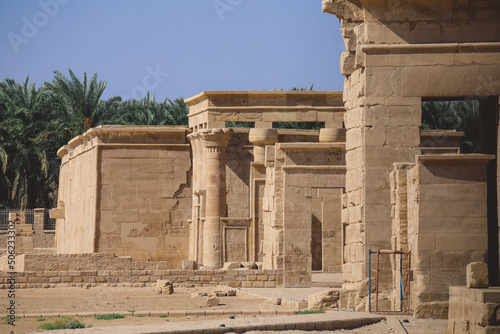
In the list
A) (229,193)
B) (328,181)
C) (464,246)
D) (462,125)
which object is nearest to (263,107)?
(229,193)

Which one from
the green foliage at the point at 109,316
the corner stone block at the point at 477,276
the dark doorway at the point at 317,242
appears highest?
the dark doorway at the point at 317,242

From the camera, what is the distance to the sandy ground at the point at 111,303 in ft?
47.9

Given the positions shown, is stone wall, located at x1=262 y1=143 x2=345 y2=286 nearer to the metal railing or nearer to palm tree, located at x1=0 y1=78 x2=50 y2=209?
palm tree, located at x1=0 y1=78 x2=50 y2=209

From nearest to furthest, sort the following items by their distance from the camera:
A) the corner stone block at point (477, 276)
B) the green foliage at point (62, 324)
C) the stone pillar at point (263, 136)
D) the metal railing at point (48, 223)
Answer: the corner stone block at point (477, 276) < the green foliage at point (62, 324) < the stone pillar at point (263, 136) < the metal railing at point (48, 223)

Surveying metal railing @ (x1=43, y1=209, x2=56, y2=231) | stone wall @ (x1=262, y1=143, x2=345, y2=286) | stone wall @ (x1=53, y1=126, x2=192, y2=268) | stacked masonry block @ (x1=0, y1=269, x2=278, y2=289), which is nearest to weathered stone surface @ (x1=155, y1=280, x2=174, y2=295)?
stacked masonry block @ (x1=0, y1=269, x2=278, y2=289)

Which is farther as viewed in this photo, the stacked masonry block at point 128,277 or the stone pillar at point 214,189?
the stone pillar at point 214,189

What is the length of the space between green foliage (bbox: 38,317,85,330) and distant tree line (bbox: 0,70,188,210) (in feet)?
92.3

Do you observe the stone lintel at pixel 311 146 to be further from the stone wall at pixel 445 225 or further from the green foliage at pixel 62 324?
the stone wall at pixel 445 225

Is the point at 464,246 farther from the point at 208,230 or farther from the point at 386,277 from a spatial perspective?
the point at 208,230

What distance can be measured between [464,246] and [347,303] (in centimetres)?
282

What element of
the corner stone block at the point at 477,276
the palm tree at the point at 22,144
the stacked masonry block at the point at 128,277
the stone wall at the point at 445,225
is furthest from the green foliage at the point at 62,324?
the palm tree at the point at 22,144

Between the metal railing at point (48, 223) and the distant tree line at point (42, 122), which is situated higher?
the distant tree line at point (42, 122)

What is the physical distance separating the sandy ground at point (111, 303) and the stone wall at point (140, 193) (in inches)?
262

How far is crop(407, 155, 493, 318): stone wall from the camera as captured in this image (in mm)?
12781
